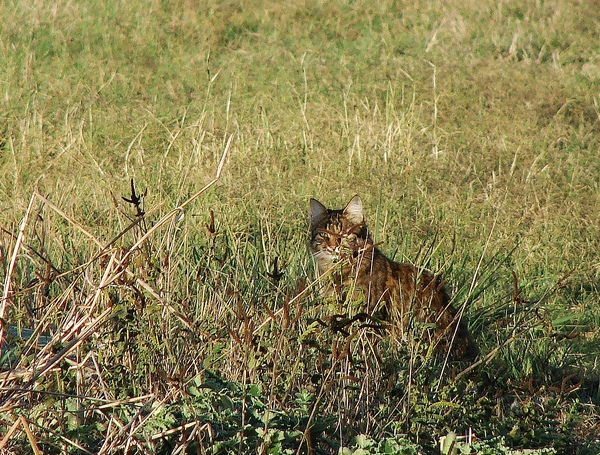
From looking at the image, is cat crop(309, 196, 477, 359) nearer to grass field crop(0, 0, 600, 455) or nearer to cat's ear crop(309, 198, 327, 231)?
cat's ear crop(309, 198, 327, 231)

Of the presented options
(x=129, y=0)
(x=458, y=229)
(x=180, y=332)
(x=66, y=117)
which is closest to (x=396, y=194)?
(x=458, y=229)

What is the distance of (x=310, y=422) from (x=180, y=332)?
718 millimetres

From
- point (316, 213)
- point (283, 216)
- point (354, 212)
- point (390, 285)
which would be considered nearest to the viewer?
point (390, 285)

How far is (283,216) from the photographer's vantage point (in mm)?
5543

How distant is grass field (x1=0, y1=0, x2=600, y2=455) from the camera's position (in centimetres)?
274

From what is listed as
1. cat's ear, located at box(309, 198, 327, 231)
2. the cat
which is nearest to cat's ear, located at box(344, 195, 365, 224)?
the cat

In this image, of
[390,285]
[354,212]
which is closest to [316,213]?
[354,212]

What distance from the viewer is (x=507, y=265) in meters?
5.78

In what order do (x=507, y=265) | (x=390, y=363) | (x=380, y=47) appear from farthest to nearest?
(x=380, y=47) < (x=507, y=265) < (x=390, y=363)

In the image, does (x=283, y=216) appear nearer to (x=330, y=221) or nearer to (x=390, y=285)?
(x=330, y=221)

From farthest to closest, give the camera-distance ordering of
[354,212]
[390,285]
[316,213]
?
[316,213]
[354,212]
[390,285]

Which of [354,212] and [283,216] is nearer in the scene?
[354,212]

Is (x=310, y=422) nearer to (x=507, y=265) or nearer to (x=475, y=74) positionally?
(x=507, y=265)

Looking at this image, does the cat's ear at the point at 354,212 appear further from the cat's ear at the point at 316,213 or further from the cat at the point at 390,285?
the cat's ear at the point at 316,213
